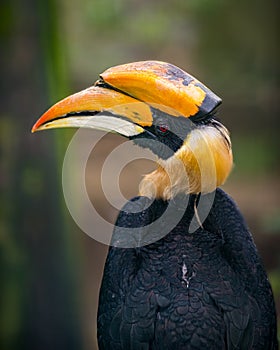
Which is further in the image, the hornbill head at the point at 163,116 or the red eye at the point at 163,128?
the red eye at the point at 163,128

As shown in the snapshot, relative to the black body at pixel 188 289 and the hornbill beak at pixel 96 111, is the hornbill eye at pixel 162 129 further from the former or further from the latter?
the black body at pixel 188 289

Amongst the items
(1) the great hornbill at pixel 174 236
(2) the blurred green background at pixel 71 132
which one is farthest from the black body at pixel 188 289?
(2) the blurred green background at pixel 71 132

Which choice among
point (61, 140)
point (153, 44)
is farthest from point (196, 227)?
point (153, 44)

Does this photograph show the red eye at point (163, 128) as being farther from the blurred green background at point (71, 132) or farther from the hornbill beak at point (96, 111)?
the blurred green background at point (71, 132)

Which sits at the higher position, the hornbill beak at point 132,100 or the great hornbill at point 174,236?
the hornbill beak at point 132,100

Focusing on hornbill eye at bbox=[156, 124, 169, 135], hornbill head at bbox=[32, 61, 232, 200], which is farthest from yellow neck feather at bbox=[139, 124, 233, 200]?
hornbill eye at bbox=[156, 124, 169, 135]

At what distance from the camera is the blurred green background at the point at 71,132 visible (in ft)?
21.5

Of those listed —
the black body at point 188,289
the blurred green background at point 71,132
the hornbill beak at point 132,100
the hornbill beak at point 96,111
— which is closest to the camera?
the hornbill beak at point 132,100

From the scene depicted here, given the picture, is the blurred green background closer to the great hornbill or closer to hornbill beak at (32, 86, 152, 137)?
the great hornbill

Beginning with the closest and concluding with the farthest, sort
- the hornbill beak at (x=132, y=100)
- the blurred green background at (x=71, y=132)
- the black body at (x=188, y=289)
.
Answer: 1. the hornbill beak at (x=132, y=100)
2. the black body at (x=188, y=289)
3. the blurred green background at (x=71, y=132)

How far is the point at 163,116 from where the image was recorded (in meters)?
3.54

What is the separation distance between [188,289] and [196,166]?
578mm

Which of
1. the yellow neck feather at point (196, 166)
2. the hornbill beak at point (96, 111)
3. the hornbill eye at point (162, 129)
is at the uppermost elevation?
the hornbill beak at point (96, 111)

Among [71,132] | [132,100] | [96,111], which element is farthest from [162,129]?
[71,132]
